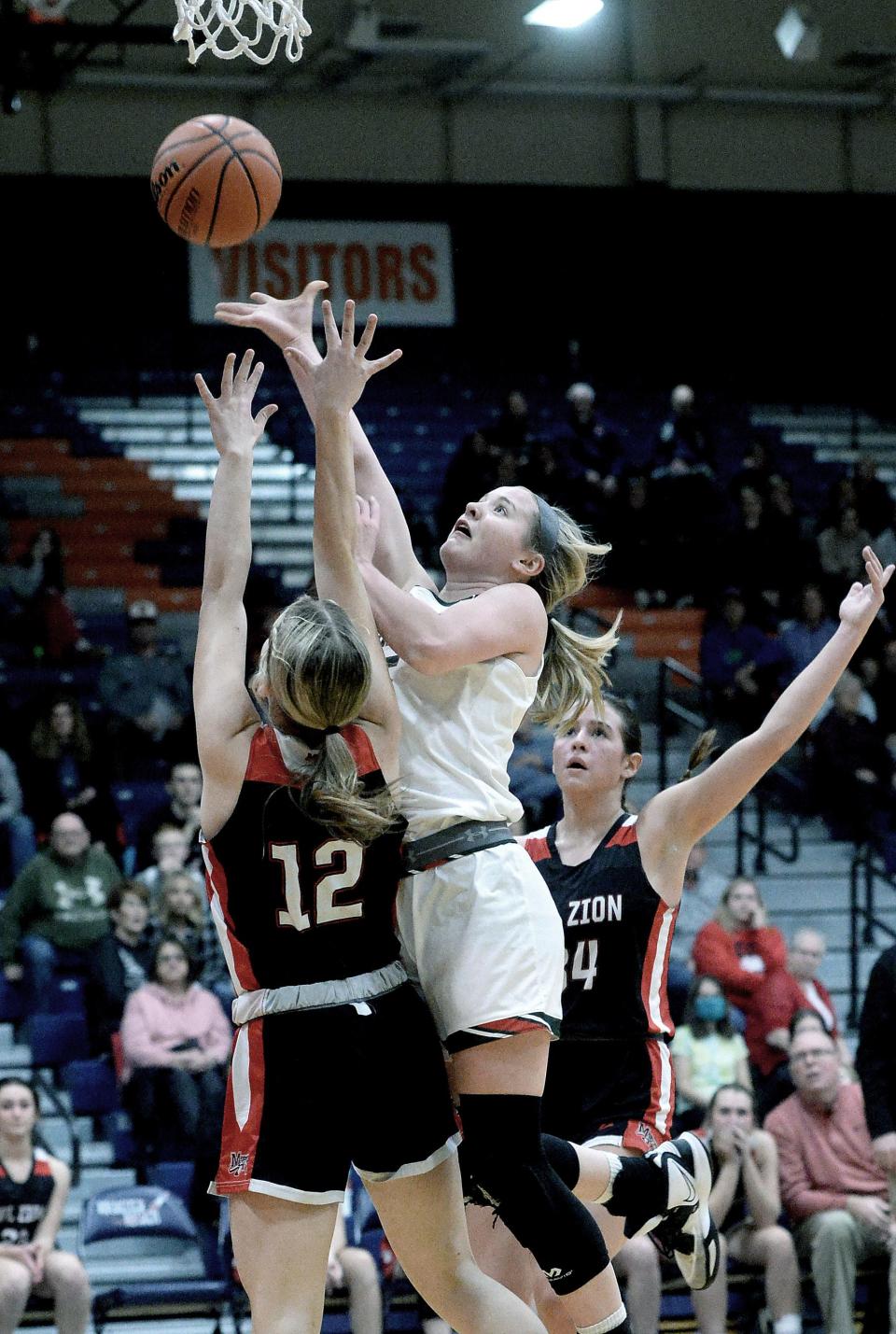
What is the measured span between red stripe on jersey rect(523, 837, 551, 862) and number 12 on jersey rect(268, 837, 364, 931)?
142 cm

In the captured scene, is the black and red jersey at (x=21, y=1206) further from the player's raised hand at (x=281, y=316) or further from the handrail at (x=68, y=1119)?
the player's raised hand at (x=281, y=316)

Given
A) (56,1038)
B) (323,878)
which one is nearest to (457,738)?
(323,878)

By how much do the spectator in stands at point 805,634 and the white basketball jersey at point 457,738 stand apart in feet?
33.6

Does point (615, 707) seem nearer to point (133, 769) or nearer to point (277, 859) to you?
point (277, 859)

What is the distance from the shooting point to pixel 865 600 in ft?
15.6

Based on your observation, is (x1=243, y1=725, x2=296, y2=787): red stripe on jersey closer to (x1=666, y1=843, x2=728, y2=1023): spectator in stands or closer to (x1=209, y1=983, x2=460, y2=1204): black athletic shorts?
(x1=209, y1=983, x2=460, y2=1204): black athletic shorts

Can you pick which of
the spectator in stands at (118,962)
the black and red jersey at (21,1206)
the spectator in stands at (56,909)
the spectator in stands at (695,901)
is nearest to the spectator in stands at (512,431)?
the spectator in stands at (695,901)

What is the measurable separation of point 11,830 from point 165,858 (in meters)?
1.27

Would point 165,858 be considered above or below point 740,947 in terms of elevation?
above

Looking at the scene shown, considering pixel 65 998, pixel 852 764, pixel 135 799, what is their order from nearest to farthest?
1. pixel 65 998
2. pixel 135 799
3. pixel 852 764

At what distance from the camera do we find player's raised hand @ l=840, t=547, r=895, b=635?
184 inches

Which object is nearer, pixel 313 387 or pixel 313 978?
pixel 313 978

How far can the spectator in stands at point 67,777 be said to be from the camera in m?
11.1

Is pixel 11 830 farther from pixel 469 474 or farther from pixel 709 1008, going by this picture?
pixel 469 474
